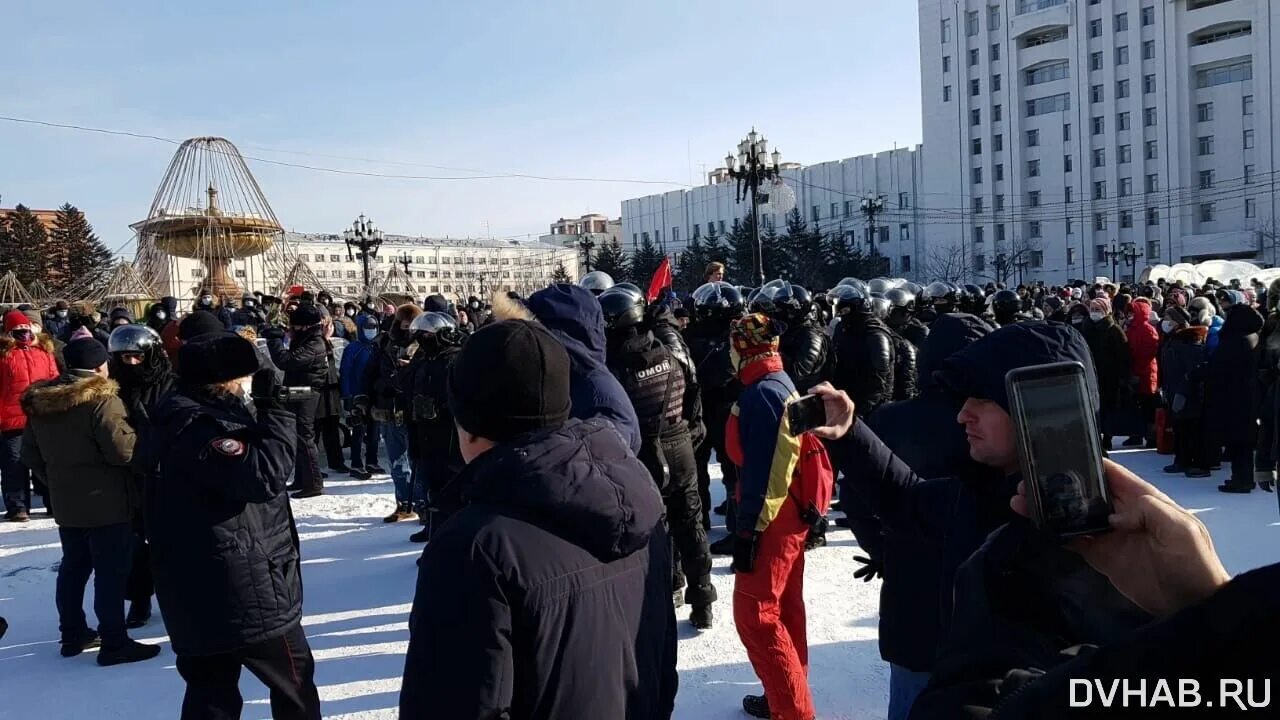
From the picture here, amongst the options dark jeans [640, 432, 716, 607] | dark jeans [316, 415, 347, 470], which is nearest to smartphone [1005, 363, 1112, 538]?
dark jeans [640, 432, 716, 607]

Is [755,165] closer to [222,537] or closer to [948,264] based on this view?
[222,537]

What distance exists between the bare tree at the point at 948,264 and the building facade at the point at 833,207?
1.35 meters

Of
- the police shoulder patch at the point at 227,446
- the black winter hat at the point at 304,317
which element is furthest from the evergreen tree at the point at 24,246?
the police shoulder patch at the point at 227,446

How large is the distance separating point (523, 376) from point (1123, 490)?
113 cm

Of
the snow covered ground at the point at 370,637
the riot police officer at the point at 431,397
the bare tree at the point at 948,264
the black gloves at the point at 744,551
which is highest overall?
the bare tree at the point at 948,264

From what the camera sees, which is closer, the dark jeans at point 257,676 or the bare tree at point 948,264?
the dark jeans at point 257,676

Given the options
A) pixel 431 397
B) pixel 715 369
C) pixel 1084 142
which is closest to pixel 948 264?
pixel 1084 142

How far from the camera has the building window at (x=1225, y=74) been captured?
57.7 meters

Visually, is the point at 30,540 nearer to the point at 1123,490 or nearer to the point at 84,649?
the point at 84,649

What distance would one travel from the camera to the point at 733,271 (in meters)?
60.7

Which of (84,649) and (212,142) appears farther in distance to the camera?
(212,142)

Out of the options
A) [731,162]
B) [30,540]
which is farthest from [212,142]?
[30,540]

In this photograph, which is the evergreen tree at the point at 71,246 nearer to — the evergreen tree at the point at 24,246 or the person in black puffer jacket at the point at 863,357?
the evergreen tree at the point at 24,246

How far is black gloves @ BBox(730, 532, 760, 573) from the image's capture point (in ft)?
12.0
